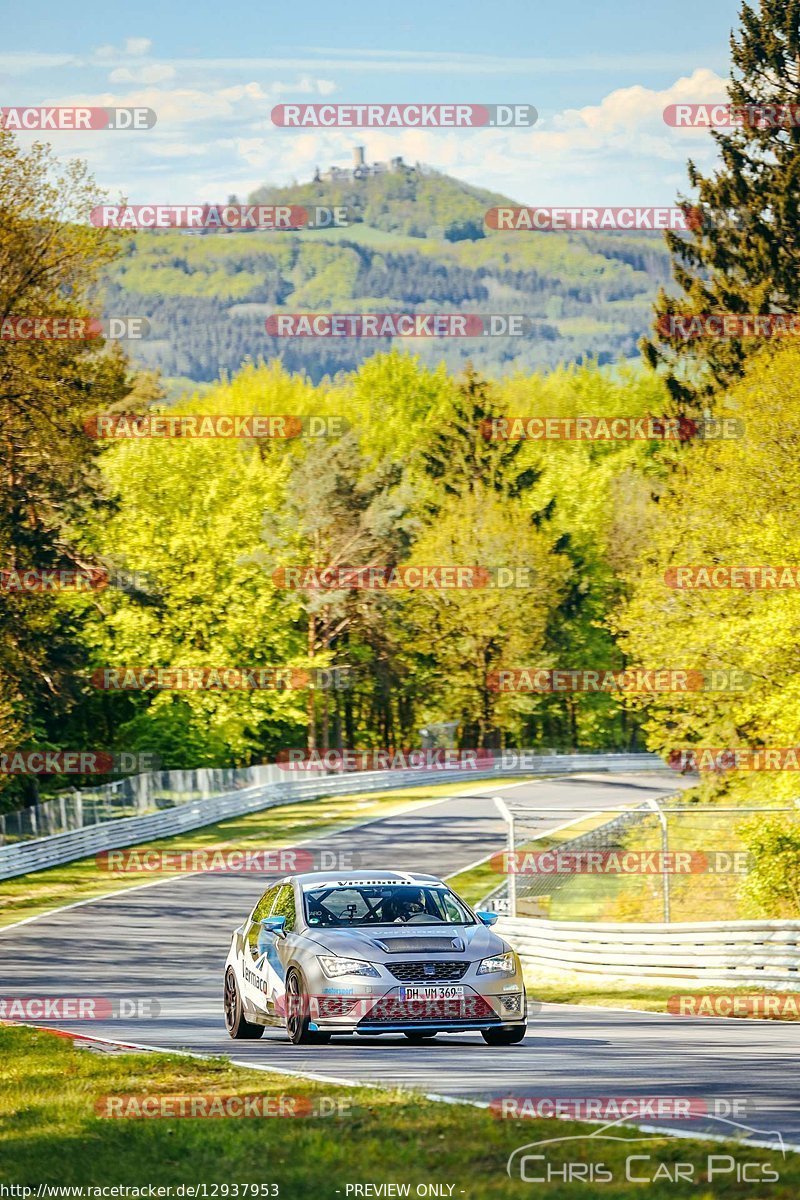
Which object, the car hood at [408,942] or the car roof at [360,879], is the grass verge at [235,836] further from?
the car hood at [408,942]

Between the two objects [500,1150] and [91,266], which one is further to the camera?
[91,266]

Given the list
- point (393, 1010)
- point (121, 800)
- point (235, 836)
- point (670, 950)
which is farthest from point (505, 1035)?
point (235, 836)

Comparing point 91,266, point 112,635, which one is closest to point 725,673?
point 91,266

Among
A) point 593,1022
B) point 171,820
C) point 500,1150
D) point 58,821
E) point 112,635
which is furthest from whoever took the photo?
point 112,635

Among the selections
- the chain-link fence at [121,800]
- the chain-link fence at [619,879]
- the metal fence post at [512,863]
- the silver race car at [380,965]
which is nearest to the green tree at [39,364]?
the chain-link fence at [121,800]

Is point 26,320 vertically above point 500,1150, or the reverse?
point 26,320

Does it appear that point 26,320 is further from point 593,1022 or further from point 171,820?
point 593,1022

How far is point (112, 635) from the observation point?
66.4 m

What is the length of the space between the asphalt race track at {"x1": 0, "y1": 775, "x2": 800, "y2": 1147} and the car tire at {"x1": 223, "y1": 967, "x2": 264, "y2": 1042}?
14 centimetres

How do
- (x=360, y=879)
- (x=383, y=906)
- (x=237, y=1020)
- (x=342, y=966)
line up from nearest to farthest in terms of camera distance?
(x=342, y=966)
(x=383, y=906)
(x=360, y=879)
(x=237, y=1020)

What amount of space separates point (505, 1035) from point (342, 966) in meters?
1.54

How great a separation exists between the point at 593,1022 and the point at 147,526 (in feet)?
174

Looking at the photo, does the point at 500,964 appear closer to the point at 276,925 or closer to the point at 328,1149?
the point at 276,925

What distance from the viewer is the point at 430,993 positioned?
13.7 metres
